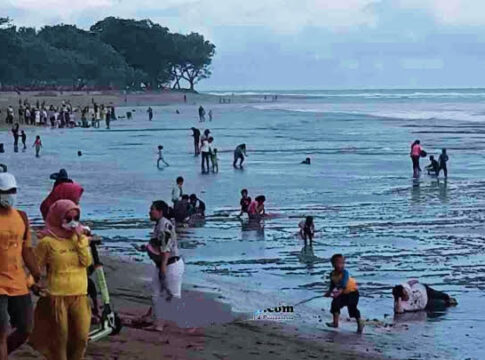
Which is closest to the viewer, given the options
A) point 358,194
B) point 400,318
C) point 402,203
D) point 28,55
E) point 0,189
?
point 0,189

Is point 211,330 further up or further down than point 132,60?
further down

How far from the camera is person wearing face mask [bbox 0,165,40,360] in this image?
24.0ft

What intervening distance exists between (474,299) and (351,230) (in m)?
6.90

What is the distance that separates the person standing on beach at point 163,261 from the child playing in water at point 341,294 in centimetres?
231

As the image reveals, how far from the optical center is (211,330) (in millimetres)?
11078

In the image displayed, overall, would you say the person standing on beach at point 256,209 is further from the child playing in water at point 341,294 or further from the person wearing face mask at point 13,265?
the person wearing face mask at point 13,265

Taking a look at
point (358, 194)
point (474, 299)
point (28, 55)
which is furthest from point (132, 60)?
point (474, 299)

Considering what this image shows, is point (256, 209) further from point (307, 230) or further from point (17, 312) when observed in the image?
point (17, 312)

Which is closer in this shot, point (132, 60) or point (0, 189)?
point (0, 189)

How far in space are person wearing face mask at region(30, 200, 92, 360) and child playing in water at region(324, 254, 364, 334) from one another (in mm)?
5061

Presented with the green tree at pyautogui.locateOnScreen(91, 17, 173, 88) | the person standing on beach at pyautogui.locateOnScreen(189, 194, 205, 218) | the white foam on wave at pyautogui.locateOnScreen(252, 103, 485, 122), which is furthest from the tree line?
the person standing on beach at pyautogui.locateOnScreen(189, 194, 205, 218)

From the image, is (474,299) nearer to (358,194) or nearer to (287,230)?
(287,230)

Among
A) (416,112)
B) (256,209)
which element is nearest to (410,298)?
(256,209)

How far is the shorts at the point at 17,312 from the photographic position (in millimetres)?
7355
